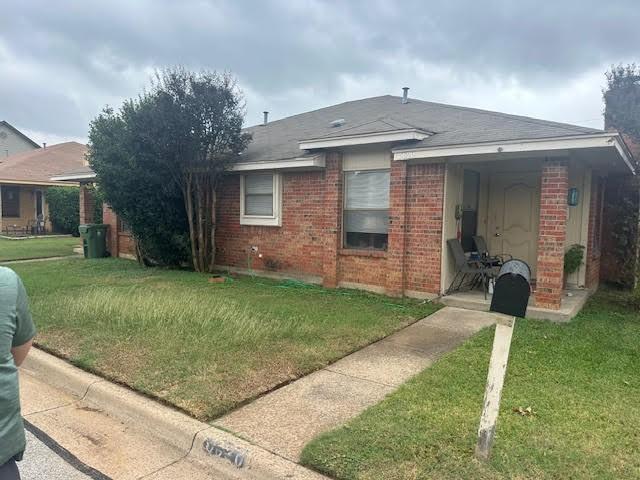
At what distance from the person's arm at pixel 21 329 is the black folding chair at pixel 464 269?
713 centimetres

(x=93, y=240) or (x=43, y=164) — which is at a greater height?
(x=43, y=164)

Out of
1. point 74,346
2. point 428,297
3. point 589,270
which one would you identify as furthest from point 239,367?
point 589,270

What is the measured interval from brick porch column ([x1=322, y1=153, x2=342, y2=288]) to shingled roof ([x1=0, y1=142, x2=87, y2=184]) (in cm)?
Answer: 1767

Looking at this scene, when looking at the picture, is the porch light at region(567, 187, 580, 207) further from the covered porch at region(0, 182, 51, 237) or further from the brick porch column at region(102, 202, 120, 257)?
the covered porch at region(0, 182, 51, 237)

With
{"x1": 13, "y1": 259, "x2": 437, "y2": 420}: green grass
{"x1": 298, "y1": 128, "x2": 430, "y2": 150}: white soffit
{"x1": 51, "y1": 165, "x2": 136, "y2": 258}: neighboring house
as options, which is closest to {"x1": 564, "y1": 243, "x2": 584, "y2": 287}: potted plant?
{"x1": 13, "y1": 259, "x2": 437, "y2": 420}: green grass

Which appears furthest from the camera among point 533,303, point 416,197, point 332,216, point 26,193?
point 26,193

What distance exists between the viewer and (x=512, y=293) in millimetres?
2830

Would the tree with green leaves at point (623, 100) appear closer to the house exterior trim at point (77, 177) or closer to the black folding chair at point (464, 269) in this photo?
the black folding chair at point (464, 269)

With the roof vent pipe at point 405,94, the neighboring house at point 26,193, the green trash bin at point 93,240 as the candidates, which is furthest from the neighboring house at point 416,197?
the neighboring house at point 26,193

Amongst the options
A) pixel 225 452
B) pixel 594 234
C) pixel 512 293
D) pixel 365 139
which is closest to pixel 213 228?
pixel 365 139

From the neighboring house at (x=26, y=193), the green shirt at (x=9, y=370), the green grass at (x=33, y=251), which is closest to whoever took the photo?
the green shirt at (x=9, y=370)

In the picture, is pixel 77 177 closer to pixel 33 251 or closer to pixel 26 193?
pixel 33 251

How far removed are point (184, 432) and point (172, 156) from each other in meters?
8.14

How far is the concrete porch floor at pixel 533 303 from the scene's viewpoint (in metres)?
6.94
